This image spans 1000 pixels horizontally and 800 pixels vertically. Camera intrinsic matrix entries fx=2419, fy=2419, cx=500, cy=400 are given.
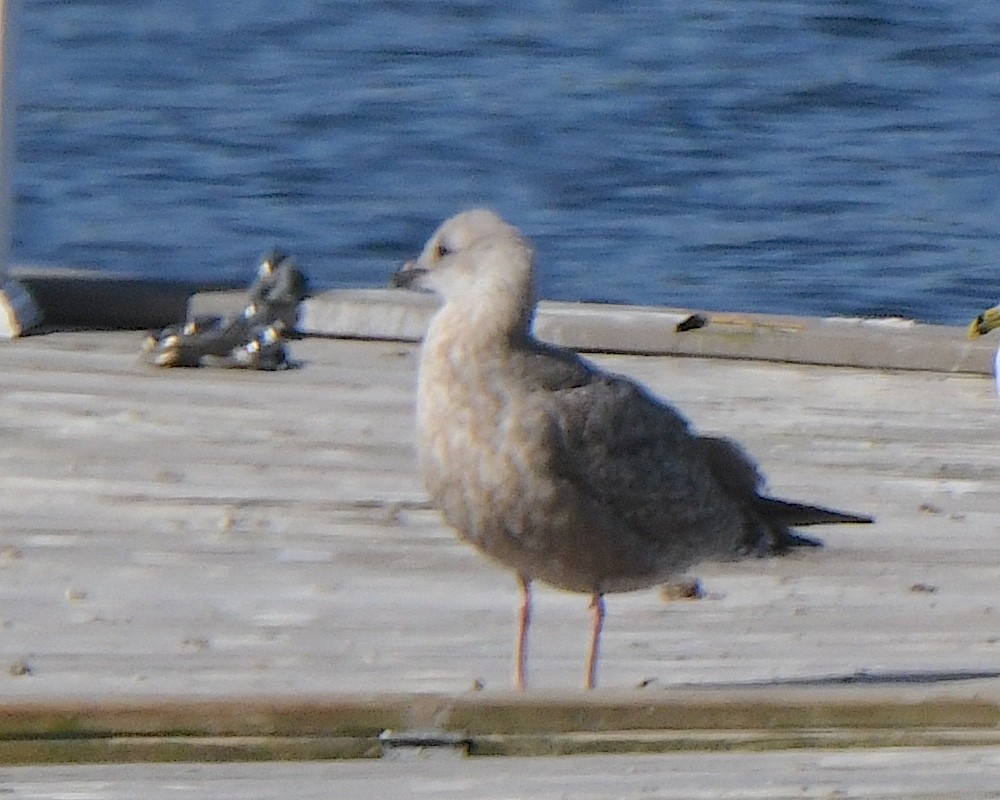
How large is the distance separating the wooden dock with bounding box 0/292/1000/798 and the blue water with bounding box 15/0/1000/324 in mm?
5625

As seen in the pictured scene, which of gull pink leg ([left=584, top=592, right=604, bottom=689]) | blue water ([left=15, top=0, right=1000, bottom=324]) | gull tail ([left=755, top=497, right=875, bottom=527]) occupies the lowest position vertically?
blue water ([left=15, top=0, right=1000, bottom=324])

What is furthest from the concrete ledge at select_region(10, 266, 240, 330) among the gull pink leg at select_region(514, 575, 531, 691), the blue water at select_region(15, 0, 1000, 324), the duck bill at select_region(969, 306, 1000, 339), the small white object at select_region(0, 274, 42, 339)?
the blue water at select_region(15, 0, 1000, 324)

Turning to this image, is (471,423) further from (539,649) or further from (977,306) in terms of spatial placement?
(977,306)

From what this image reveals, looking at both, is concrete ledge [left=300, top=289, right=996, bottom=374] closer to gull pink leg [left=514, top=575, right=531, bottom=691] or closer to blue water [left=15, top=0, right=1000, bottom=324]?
gull pink leg [left=514, top=575, right=531, bottom=691]

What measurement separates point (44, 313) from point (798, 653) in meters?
3.14

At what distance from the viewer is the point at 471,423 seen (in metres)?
4.29

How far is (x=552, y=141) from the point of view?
1616 centimetres

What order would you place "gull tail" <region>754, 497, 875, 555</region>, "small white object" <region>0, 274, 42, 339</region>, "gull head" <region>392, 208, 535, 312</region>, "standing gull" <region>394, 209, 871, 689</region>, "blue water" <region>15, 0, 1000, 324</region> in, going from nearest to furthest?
"standing gull" <region>394, 209, 871, 689</region> → "gull head" <region>392, 208, 535, 312</region> → "gull tail" <region>754, 497, 875, 555</region> → "small white object" <region>0, 274, 42, 339</region> → "blue water" <region>15, 0, 1000, 324</region>

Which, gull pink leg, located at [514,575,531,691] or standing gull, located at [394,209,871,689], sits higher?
standing gull, located at [394,209,871,689]

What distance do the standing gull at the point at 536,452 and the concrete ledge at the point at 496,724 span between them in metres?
0.49

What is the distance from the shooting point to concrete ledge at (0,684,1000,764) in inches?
147

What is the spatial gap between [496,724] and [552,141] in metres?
12.5

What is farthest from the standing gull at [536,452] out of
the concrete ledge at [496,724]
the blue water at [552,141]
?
the blue water at [552,141]

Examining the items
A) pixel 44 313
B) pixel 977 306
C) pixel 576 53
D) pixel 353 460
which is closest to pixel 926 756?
pixel 353 460
